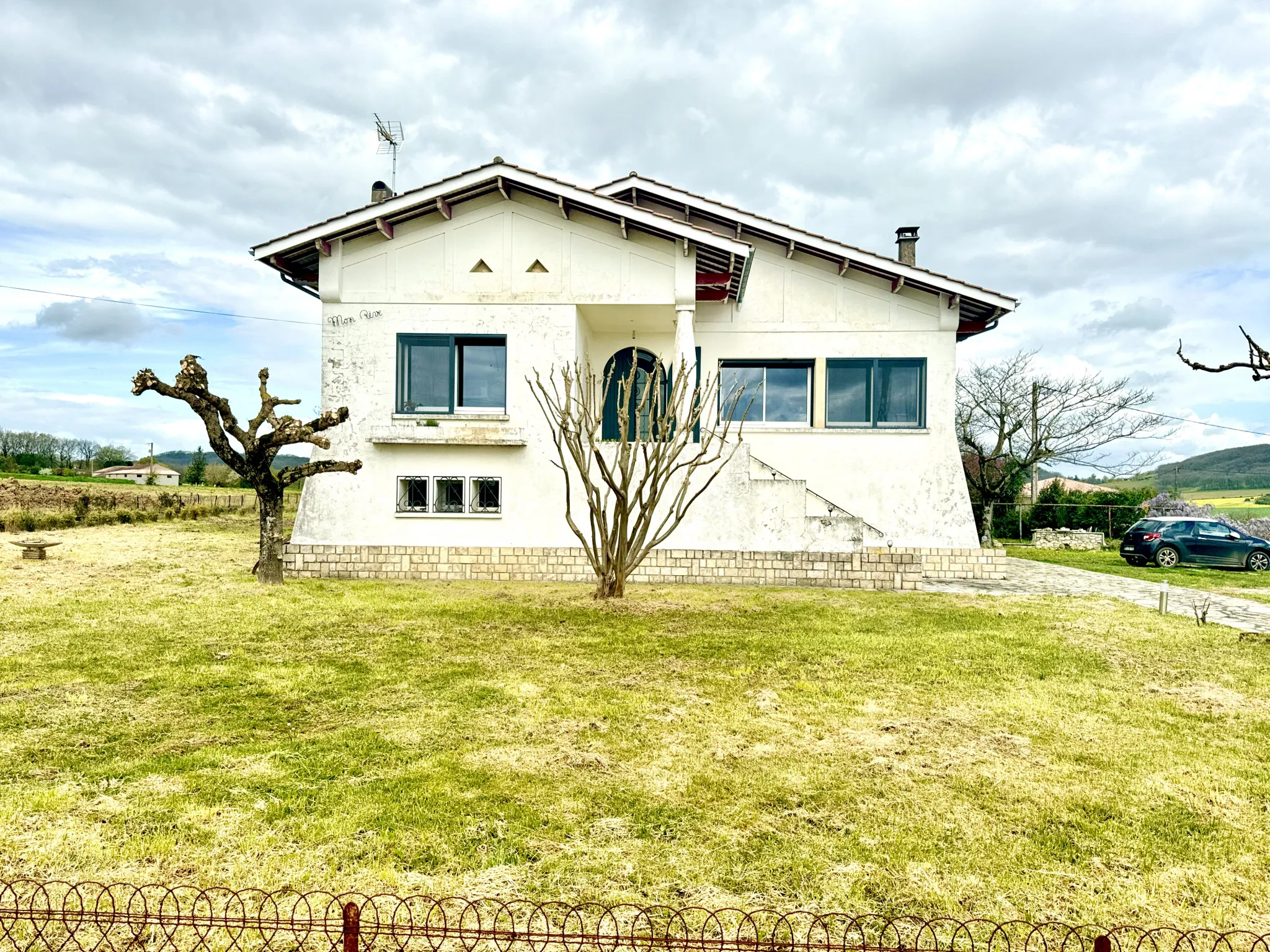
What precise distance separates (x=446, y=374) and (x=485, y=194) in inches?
134

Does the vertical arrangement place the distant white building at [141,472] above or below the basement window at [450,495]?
above

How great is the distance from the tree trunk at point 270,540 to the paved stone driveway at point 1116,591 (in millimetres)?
11184

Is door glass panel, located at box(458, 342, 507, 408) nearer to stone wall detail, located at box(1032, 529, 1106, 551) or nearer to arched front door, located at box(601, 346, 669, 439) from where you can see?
arched front door, located at box(601, 346, 669, 439)

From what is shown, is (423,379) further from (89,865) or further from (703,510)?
(89,865)

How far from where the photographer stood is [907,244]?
746 inches

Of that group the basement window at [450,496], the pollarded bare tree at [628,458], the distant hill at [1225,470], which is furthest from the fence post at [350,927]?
the distant hill at [1225,470]

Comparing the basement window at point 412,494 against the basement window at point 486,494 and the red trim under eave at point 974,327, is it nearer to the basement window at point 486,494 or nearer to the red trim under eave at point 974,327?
the basement window at point 486,494

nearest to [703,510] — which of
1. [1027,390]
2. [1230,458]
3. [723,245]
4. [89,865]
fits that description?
[723,245]

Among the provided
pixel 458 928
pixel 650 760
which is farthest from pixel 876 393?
pixel 458 928

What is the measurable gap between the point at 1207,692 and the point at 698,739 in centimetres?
520

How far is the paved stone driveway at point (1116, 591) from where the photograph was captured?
11922mm

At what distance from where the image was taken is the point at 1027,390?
1144 inches

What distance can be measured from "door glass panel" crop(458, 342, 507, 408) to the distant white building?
2181 inches

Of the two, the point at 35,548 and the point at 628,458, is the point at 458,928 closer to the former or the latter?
the point at 628,458
